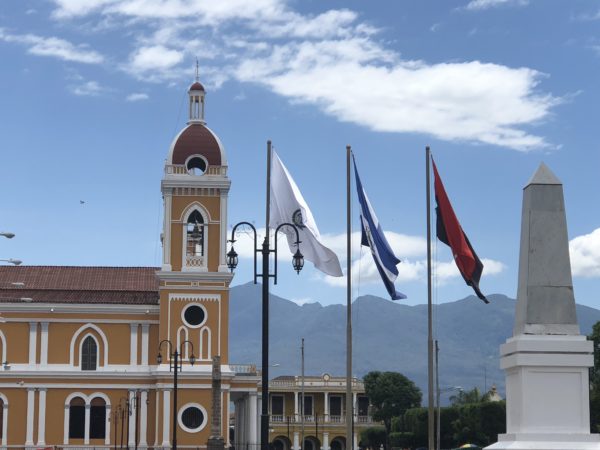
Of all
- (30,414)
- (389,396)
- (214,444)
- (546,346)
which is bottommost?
(214,444)

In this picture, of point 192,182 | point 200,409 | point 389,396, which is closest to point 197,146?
point 192,182

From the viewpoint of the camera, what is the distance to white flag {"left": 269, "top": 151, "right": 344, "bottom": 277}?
106 feet

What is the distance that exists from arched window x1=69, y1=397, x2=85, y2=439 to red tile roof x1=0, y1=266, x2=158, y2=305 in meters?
6.26

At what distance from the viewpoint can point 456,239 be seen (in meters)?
30.2

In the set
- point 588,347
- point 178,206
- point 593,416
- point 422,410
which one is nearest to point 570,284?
point 588,347

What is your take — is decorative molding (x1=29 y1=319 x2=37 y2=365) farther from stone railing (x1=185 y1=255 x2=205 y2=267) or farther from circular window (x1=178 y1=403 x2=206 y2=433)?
stone railing (x1=185 y1=255 x2=205 y2=267)

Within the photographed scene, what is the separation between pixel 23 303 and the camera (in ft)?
245

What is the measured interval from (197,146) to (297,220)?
138ft

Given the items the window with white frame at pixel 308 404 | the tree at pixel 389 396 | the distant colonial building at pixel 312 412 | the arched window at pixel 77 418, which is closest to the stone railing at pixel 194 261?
the arched window at pixel 77 418

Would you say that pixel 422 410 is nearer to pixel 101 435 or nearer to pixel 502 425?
pixel 502 425

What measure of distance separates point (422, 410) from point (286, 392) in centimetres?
2283

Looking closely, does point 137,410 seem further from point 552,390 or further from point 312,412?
point 552,390

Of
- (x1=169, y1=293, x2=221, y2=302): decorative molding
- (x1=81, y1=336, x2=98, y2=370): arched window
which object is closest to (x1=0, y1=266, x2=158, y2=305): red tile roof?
(x1=81, y1=336, x2=98, y2=370): arched window

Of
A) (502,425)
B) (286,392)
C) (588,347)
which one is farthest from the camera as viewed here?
(286,392)
